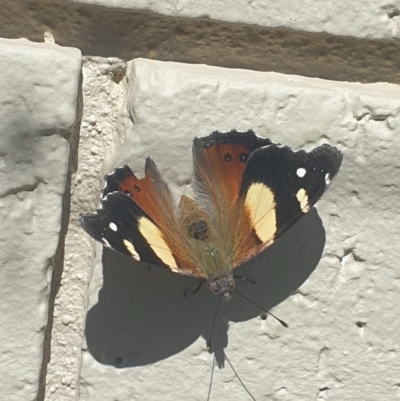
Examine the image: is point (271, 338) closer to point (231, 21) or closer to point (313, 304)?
point (313, 304)

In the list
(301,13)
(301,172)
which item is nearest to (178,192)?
(301,172)

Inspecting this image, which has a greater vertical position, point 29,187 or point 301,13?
point 301,13

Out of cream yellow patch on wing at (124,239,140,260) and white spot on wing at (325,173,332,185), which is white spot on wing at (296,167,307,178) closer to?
white spot on wing at (325,173,332,185)

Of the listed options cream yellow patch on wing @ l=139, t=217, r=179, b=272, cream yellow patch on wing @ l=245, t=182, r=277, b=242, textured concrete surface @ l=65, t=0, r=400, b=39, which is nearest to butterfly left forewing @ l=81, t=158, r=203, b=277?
cream yellow patch on wing @ l=139, t=217, r=179, b=272

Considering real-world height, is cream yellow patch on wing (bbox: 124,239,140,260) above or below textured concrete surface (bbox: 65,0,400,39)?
below

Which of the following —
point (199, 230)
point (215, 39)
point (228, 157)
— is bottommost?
point (199, 230)

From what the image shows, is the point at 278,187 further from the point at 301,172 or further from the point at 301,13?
the point at 301,13

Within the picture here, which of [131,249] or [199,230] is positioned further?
[199,230]
